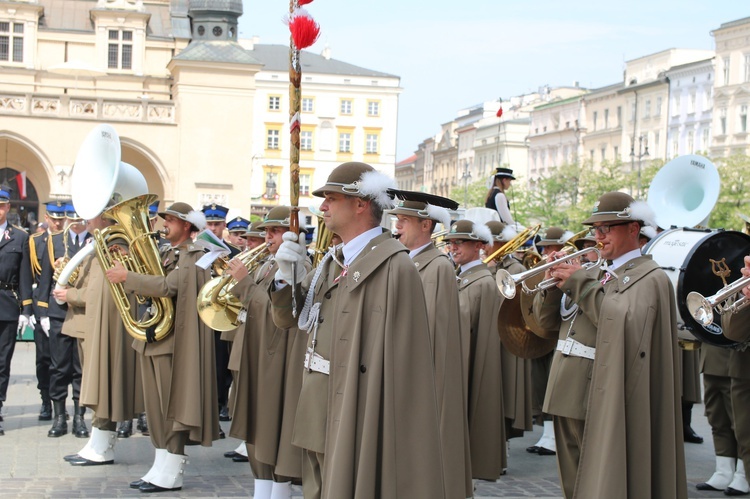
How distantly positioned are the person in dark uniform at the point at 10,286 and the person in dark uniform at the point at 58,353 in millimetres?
221

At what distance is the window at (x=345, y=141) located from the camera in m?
93.2

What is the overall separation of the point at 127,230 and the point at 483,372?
10.2 ft

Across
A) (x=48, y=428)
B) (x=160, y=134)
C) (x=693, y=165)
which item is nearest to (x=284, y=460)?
(x=48, y=428)

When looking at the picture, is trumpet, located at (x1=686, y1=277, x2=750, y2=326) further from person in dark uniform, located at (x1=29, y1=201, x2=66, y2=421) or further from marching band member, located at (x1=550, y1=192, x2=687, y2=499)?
person in dark uniform, located at (x1=29, y1=201, x2=66, y2=421)

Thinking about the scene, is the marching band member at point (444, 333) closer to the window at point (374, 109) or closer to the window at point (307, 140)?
the window at point (307, 140)

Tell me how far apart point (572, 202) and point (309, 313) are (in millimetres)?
72440

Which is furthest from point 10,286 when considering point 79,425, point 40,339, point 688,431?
point 688,431

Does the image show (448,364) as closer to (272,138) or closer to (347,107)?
(347,107)

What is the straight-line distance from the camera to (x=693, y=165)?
1164cm

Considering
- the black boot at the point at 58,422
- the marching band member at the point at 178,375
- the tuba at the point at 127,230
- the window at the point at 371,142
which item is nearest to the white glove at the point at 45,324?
the black boot at the point at 58,422

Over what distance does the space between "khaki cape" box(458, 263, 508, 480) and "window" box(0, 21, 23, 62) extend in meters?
49.2

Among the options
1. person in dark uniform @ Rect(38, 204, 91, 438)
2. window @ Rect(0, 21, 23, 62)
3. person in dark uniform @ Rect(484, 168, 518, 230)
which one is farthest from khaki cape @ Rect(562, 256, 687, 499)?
window @ Rect(0, 21, 23, 62)

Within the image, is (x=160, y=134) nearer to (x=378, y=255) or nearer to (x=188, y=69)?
(x=188, y=69)

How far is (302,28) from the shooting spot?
19.1 ft
